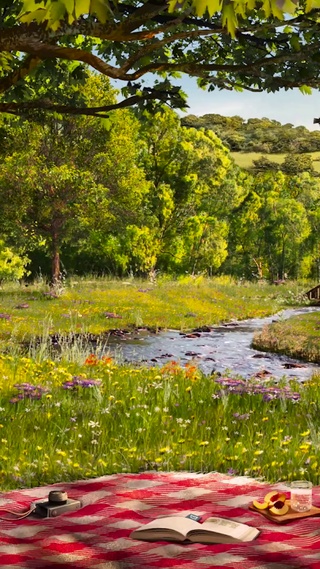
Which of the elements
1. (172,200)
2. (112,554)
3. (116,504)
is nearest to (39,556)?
(112,554)

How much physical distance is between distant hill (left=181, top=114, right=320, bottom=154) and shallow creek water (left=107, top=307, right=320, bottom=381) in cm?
3891

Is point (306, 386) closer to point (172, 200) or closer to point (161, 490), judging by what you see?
point (161, 490)

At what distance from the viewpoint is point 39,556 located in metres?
4.53

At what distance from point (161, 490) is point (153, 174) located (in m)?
28.8

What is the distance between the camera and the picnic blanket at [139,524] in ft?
14.5

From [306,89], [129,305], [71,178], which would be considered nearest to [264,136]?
[71,178]

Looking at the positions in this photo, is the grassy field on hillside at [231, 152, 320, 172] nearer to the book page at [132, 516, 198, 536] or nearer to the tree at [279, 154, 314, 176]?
the tree at [279, 154, 314, 176]

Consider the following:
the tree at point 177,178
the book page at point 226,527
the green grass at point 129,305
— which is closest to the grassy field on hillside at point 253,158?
the tree at point 177,178

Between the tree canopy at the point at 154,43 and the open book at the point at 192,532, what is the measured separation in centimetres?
286

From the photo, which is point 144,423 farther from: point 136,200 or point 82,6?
point 136,200

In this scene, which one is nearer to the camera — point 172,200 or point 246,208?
point 172,200

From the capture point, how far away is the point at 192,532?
15.0 ft

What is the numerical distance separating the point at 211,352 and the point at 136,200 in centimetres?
1069

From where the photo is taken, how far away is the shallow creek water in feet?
47.4
